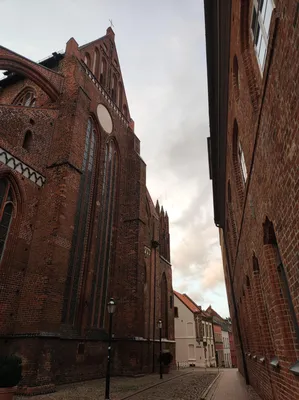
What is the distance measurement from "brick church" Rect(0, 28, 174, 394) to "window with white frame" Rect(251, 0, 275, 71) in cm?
1020

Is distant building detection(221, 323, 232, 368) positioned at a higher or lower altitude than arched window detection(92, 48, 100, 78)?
lower

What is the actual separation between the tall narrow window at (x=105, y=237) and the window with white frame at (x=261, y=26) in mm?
14364

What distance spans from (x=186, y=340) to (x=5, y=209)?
33705 mm

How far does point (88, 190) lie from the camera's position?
17344 mm

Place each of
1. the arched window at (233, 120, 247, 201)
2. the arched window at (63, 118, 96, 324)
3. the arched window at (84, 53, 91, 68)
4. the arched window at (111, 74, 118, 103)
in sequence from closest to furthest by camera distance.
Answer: the arched window at (233, 120, 247, 201) < the arched window at (63, 118, 96, 324) < the arched window at (84, 53, 91, 68) < the arched window at (111, 74, 118, 103)

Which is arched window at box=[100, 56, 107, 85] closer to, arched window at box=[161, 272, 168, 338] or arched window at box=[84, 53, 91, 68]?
arched window at box=[84, 53, 91, 68]

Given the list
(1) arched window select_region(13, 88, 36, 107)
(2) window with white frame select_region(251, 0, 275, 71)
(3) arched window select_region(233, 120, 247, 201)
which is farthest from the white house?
(2) window with white frame select_region(251, 0, 275, 71)

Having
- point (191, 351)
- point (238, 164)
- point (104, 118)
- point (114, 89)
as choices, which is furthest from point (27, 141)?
point (191, 351)

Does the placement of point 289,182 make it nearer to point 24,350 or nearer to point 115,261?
point 24,350

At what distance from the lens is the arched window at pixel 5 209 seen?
38.5ft

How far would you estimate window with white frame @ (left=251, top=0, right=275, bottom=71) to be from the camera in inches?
174

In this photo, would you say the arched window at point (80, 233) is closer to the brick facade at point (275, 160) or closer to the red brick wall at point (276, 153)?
the brick facade at point (275, 160)

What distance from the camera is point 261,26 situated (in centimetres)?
482

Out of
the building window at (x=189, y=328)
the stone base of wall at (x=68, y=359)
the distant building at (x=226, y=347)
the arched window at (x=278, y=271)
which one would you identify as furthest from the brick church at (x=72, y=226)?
the distant building at (x=226, y=347)
